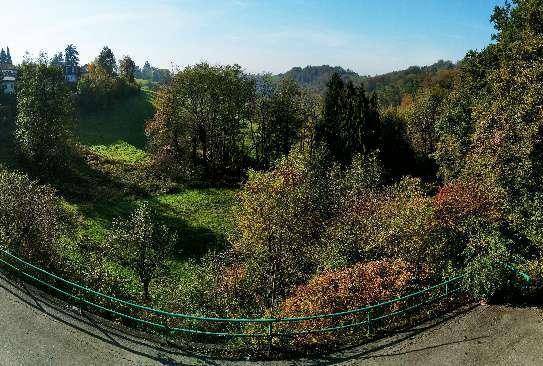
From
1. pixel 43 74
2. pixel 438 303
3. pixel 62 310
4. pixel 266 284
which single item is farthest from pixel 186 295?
pixel 43 74

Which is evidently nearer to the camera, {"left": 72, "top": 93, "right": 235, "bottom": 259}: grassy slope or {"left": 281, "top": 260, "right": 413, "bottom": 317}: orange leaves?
{"left": 281, "top": 260, "right": 413, "bottom": 317}: orange leaves

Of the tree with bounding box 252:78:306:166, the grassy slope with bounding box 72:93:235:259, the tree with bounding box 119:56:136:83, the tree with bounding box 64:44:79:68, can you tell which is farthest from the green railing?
the tree with bounding box 64:44:79:68

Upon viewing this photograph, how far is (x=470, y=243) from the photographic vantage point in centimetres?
1778

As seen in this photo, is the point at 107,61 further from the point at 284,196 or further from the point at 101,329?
the point at 101,329

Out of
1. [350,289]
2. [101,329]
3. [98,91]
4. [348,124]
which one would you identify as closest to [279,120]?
[348,124]

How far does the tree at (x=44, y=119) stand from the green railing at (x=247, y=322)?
3285 cm

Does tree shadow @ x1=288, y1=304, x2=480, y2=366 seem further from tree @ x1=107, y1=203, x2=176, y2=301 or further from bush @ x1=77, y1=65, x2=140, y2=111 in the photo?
bush @ x1=77, y1=65, x2=140, y2=111

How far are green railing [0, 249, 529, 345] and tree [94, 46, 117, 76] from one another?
93.5 meters

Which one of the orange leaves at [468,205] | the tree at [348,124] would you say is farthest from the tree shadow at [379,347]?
the tree at [348,124]

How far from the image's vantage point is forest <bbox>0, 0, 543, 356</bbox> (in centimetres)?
1759

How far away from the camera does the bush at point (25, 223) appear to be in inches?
727

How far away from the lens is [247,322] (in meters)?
14.2

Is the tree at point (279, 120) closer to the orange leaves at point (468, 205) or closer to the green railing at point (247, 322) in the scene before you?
the orange leaves at point (468, 205)

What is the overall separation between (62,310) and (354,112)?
38118 millimetres
